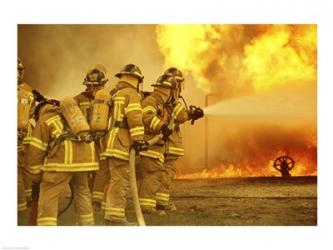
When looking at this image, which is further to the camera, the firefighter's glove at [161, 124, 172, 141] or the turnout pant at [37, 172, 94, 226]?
the firefighter's glove at [161, 124, 172, 141]

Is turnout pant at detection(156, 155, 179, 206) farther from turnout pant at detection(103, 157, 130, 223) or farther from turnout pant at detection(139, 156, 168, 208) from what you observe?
A: turnout pant at detection(103, 157, 130, 223)

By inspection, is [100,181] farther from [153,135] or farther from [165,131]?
[165,131]

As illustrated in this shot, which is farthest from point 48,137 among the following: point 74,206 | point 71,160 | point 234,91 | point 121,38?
point 234,91

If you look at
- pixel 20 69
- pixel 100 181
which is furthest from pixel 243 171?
pixel 20 69

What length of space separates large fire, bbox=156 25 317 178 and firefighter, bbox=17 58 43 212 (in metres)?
1.42

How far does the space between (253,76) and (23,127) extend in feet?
7.80

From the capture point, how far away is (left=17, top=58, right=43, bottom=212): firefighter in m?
6.90

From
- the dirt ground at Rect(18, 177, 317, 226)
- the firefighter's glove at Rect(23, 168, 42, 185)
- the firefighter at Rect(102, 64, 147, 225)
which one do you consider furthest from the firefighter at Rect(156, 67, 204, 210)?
the firefighter's glove at Rect(23, 168, 42, 185)

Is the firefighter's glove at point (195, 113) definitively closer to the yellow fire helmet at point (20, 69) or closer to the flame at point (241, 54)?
the flame at point (241, 54)

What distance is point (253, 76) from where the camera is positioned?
714 cm
